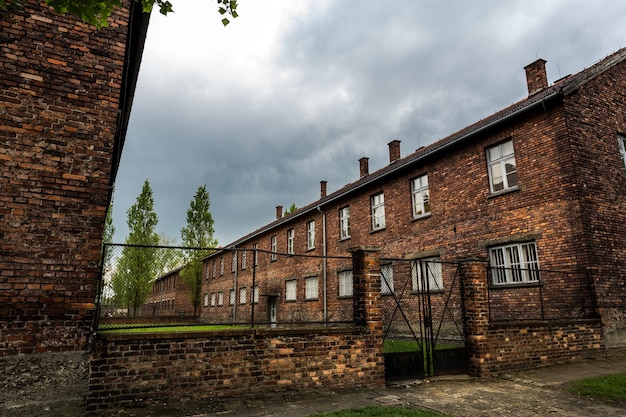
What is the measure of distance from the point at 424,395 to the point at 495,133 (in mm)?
9018

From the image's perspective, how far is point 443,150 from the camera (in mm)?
14102

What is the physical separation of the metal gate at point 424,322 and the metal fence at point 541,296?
47.1 inches

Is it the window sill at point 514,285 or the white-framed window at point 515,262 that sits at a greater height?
the white-framed window at point 515,262

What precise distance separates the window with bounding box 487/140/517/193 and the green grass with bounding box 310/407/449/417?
28.0 feet

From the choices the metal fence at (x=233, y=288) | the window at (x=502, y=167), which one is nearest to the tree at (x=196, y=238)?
the metal fence at (x=233, y=288)

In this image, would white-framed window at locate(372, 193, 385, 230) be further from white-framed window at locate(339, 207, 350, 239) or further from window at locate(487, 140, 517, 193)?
window at locate(487, 140, 517, 193)

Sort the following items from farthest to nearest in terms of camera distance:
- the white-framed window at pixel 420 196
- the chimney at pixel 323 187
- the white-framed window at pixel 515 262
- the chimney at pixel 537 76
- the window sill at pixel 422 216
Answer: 1. the chimney at pixel 323 187
2. the white-framed window at pixel 420 196
3. the window sill at pixel 422 216
4. the chimney at pixel 537 76
5. the white-framed window at pixel 515 262

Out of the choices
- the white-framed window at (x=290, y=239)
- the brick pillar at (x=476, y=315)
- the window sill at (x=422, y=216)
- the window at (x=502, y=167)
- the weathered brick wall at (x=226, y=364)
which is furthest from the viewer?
the white-framed window at (x=290, y=239)

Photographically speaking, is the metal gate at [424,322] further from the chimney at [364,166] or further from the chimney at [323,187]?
the chimney at [323,187]

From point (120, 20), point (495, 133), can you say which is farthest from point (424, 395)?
point (495, 133)

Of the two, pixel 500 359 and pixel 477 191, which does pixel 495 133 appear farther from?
pixel 500 359

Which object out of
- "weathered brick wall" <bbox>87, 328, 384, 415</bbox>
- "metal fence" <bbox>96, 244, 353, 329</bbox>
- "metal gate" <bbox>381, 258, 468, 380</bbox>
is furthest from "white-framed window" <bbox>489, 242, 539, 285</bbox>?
"weathered brick wall" <bbox>87, 328, 384, 415</bbox>

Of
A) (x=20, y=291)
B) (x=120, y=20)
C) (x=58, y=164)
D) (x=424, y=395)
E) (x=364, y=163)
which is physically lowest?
(x=424, y=395)

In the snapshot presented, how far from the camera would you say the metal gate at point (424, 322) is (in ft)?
25.1
